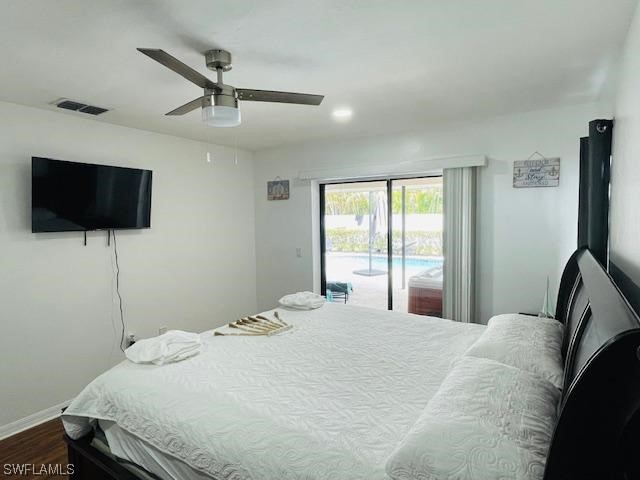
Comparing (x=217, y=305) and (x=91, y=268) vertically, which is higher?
(x=91, y=268)

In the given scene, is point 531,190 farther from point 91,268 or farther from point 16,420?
point 16,420

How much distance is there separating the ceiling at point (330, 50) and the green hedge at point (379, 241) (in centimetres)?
146

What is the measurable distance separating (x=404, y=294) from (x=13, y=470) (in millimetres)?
3619

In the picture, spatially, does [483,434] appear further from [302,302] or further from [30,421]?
[30,421]

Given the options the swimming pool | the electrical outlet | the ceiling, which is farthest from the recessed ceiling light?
the electrical outlet

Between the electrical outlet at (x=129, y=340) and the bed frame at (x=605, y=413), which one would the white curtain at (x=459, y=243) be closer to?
the bed frame at (x=605, y=413)

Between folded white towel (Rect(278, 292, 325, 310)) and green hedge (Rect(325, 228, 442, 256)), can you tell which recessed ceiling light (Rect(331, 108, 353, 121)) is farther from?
folded white towel (Rect(278, 292, 325, 310))

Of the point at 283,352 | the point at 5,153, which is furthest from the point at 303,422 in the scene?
the point at 5,153

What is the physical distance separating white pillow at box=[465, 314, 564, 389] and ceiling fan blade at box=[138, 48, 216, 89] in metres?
1.89

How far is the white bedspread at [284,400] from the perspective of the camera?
132 centimetres

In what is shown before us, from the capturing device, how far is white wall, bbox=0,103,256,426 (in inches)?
111

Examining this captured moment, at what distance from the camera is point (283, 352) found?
2.28 m

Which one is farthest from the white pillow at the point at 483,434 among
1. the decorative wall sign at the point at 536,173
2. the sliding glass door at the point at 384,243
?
the sliding glass door at the point at 384,243

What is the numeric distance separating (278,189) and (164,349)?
9.74 feet
